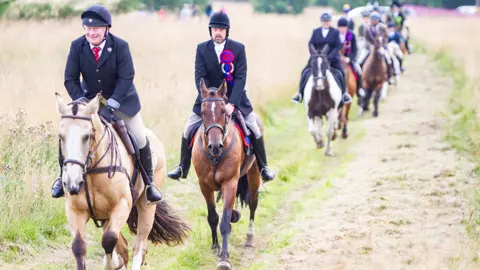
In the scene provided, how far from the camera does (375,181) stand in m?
11.5

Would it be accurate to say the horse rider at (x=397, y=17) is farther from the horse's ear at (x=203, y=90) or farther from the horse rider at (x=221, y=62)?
the horse's ear at (x=203, y=90)

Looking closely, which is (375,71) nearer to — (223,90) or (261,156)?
(261,156)

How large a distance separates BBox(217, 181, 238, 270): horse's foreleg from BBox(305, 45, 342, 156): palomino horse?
6.51 meters

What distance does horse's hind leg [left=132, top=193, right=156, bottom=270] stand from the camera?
7.47 meters

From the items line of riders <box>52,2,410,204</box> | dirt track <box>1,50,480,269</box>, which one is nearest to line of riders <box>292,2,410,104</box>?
dirt track <box>1,50,480,269</box>

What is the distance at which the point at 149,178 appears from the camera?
7.34 metres

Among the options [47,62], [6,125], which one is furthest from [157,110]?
[6,125]

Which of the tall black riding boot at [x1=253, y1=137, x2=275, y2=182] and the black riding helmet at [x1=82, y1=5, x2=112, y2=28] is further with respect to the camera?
the tall black riding boot at [x1=253, y1=137, x2=275, y2=182]

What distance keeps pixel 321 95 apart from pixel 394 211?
528cm

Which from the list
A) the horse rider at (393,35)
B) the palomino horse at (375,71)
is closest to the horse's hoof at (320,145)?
the palomino horse at (375,71)

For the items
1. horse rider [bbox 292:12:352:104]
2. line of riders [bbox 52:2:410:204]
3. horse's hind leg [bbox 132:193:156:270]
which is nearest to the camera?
line of riders [bbox 52:2:410:204]

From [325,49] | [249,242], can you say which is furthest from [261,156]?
[325,49]

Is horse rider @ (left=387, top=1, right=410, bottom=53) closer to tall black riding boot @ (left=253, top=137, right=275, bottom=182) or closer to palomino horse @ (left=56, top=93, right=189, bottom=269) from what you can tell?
tall black riding boot @ (left=253, top=137, right=275, bottom=182)

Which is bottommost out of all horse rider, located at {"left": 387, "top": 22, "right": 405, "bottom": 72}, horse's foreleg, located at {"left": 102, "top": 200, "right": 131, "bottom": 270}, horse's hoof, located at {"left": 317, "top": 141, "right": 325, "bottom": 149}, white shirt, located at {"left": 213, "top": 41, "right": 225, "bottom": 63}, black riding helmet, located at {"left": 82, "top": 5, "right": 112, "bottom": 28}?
horse rider, located at {"left": 387, "top": 22, "right": 405, "bottom": 72}
